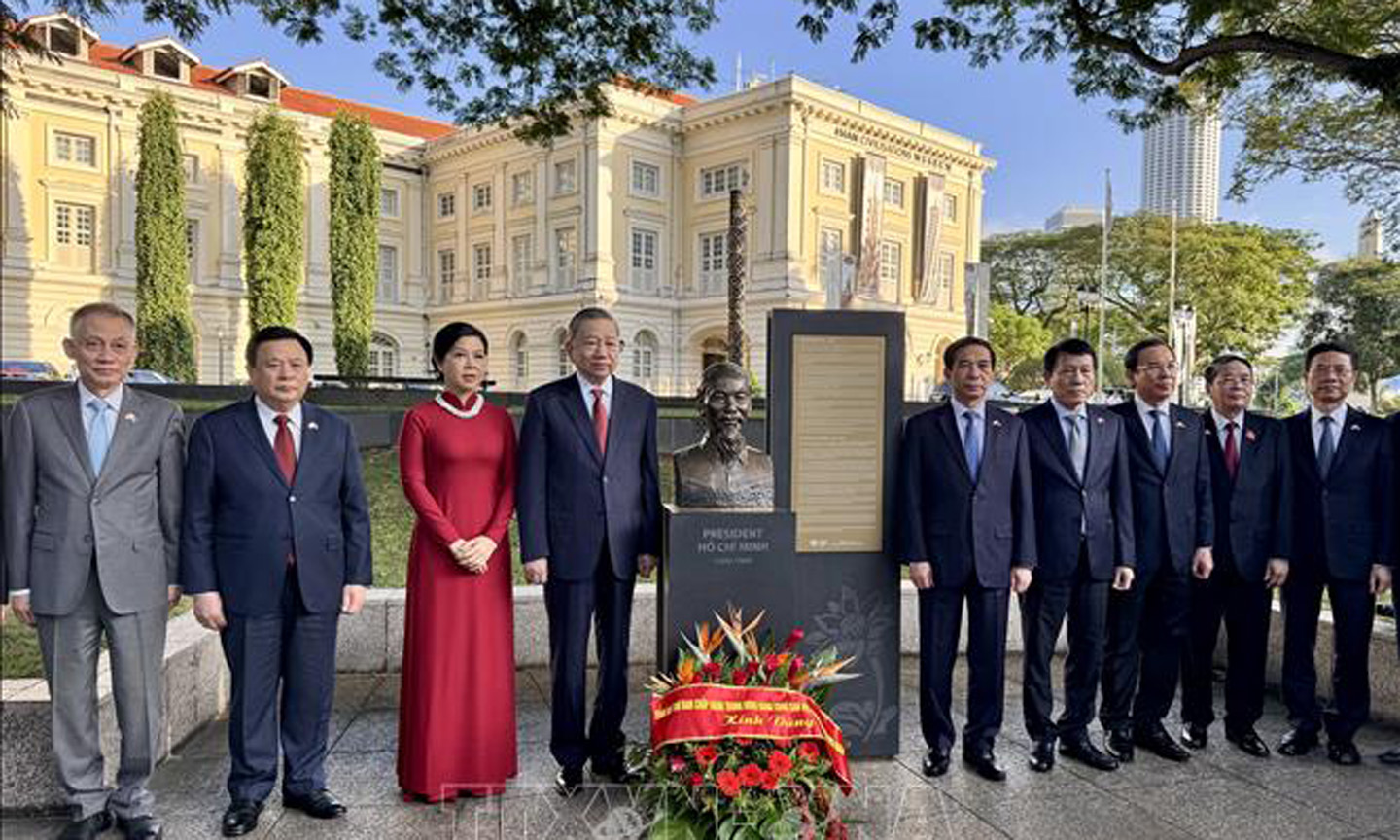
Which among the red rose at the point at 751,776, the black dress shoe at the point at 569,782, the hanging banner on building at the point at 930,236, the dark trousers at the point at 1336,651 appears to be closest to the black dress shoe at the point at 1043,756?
the dark trousers at the point at 1336,651

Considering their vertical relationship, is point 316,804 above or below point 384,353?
below

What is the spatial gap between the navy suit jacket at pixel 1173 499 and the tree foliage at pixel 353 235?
844 inches

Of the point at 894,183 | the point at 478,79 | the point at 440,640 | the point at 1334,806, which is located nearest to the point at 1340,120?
the point at 1334,806

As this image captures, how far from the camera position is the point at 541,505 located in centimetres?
Answer: 330

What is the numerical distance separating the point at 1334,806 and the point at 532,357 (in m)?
30.2

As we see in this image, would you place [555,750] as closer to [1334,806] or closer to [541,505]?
[541,505]

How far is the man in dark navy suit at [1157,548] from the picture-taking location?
3785mm

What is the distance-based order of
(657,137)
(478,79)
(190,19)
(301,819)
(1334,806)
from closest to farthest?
(301,819) < (1334,806) < (190,19) < (478,79) < (657,137)

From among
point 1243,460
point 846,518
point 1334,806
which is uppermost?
point 1243,460

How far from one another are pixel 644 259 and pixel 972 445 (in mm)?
29481

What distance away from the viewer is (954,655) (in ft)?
12.0

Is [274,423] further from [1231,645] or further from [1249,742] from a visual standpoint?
[1249,742]

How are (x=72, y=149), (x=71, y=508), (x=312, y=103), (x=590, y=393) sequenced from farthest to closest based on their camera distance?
(x=312, y=103) < (x=72, y=149) < (x=590, y=393) < (x=71, y=508)

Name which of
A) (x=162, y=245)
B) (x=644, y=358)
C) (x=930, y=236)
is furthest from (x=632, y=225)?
(x=162, y=245)
